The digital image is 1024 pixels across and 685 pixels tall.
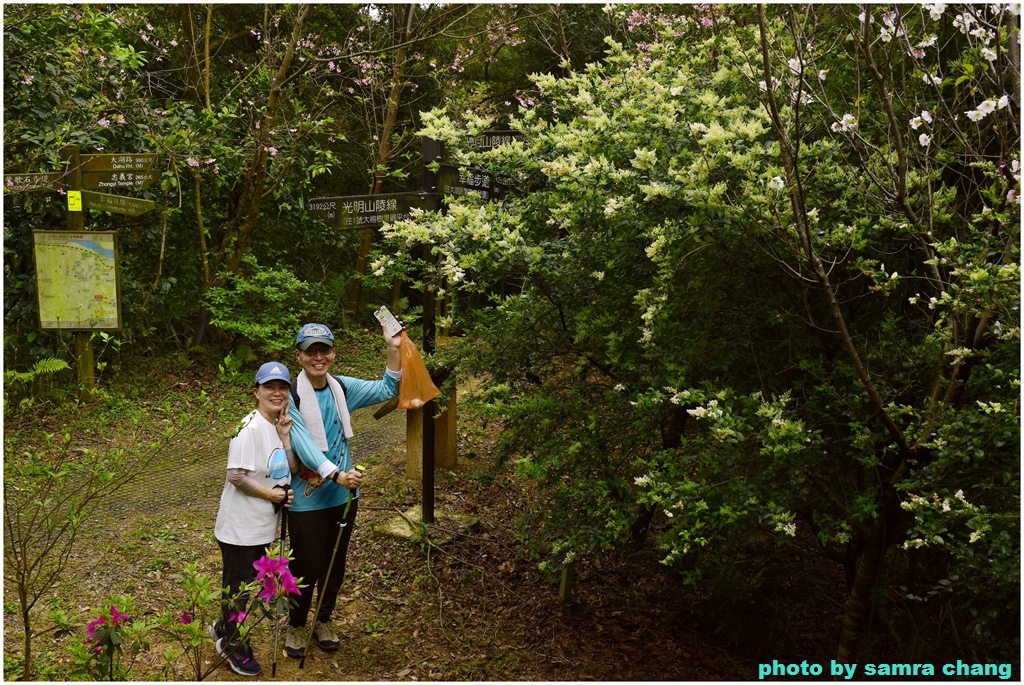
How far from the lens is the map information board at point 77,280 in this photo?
850 cm

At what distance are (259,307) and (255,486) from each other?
26.1 feet

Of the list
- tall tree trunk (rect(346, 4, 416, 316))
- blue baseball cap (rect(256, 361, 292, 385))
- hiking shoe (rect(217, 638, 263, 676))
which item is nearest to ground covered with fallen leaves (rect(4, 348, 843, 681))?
hiking shoe (rect(217, 638, 263, 676))

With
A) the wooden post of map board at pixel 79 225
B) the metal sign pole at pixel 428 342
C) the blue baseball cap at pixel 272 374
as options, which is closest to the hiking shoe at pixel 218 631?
the blue baseball cap at pixel 272 374

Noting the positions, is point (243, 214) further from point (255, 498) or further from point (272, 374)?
point (255, 498)

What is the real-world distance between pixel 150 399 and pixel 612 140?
22.5 ft

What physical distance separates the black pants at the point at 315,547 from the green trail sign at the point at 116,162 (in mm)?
5294

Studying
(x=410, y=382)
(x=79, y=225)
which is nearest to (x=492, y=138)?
(x=410, y=382)

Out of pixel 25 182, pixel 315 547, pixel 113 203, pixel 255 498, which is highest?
pixel 25 182

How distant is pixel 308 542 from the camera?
458cm

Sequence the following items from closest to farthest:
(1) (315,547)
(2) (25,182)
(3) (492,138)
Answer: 1. (1) (315,547)
2. (3) (492,138)
3. (2) (25,182)

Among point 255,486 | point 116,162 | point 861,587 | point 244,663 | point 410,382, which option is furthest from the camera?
point 116,162

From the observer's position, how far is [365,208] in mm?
6148

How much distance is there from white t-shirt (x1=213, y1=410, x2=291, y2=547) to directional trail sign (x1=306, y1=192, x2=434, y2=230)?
207cm

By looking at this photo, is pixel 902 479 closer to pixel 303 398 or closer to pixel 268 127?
pixel 303 398
